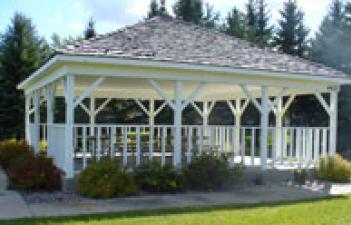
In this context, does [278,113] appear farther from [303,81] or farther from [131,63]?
[131,63]

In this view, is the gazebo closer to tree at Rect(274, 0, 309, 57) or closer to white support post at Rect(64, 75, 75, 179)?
white support post at Rect(64, 75, 75, 179)

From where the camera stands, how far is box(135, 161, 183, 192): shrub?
34.0ft

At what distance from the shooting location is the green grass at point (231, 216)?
291 inches

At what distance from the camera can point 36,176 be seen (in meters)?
10.5

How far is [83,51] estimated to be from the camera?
1020 centimetres

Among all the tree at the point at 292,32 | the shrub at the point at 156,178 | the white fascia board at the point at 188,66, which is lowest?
the shrub at the point at 156,178

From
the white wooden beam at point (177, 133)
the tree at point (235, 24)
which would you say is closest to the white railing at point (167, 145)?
the white wooden beam at point (177, 133)

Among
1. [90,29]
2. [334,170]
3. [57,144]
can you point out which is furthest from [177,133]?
[90,29]

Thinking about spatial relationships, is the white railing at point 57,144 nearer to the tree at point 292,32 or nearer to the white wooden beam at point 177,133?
the white wooden beam at point 177,133

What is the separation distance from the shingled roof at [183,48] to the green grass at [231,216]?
387 centimetres

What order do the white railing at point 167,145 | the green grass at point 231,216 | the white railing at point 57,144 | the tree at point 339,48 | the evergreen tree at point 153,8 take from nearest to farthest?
the green grass at point 231,216, the white railing at point 57,144, the white railing at point 167,145, the tree at point 339,48, the evergreen tree at point 153,8

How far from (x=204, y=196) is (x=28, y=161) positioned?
431cm

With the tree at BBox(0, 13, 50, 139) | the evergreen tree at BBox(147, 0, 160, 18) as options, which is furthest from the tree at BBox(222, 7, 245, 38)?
the tree at BBox(0, 13, 50, 139)

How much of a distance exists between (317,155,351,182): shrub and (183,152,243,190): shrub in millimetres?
3176
